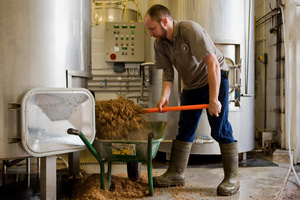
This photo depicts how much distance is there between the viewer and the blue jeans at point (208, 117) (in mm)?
2061

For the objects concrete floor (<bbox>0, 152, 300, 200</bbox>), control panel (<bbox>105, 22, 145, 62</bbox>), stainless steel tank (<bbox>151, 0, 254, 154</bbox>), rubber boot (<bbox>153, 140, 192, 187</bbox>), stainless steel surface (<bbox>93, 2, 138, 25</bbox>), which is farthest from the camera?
stainless steel surface (<bbox>93, 2, 138, 25</bbox>)

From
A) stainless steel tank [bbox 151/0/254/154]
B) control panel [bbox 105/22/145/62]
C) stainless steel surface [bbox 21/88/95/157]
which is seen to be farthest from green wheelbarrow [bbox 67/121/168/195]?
control panel [bbox 105/22/145/62]

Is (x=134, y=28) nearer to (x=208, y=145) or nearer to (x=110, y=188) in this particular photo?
(x=208, y=145)

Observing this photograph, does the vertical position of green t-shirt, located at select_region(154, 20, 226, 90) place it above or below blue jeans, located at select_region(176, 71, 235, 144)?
above

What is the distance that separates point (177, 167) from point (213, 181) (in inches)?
15.5

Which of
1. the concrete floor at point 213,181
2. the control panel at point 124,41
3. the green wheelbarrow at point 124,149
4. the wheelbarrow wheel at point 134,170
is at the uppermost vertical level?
the control panel at point 124,41

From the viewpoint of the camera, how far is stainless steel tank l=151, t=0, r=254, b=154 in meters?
2.88

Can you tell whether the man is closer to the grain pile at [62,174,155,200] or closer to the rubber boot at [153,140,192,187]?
the rubber boot at [153,140,192,187]

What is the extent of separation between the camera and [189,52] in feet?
6.53

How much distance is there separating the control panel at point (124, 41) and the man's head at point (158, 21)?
2.07m

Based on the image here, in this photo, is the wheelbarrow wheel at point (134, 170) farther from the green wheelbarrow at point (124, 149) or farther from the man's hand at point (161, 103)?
the man's hand at point (161, 103)

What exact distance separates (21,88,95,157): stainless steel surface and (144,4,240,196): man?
58 cm

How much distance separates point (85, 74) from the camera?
89.3 inches

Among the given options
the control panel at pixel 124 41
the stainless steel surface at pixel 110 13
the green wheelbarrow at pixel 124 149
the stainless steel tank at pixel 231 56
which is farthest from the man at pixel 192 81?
the stainless steel surface at pixel 110 13
